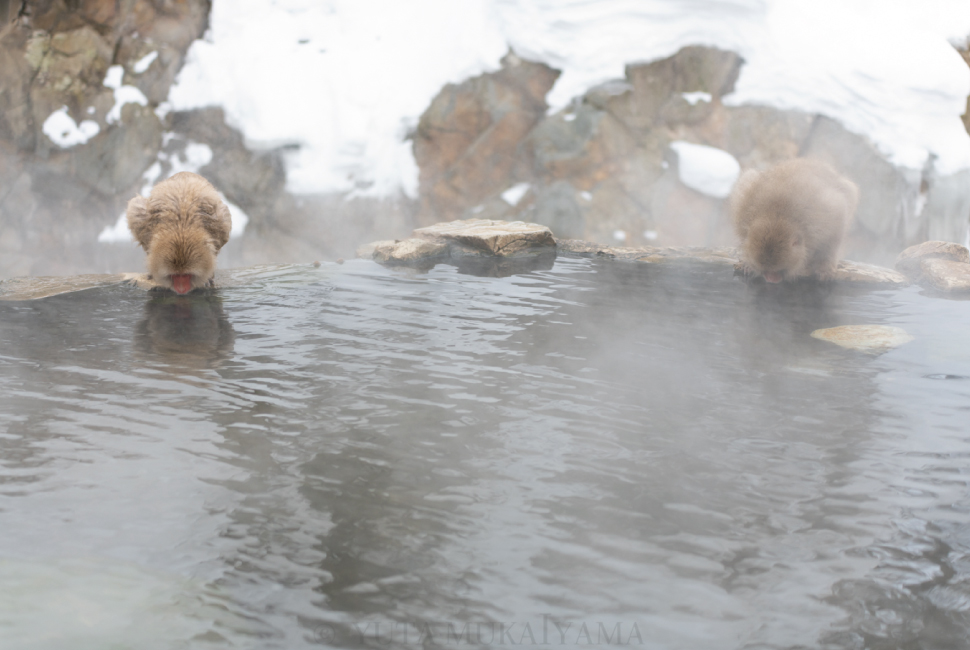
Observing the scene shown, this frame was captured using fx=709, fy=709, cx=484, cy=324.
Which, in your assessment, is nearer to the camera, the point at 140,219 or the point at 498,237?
the point at 140,219

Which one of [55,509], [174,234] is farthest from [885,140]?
[55,509]

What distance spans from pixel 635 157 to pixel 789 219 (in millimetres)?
3932

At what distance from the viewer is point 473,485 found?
2.19 m

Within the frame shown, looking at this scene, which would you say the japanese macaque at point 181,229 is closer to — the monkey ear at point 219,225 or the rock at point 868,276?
the monkey ear at point 219,225

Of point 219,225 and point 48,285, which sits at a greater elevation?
point 219,225

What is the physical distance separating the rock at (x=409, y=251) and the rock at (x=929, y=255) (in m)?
3.77

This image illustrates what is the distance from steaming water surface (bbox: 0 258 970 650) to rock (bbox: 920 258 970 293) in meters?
1.45

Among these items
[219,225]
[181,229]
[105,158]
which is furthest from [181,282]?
[105,158]

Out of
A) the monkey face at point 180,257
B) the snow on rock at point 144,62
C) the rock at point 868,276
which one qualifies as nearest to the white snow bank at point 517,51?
the snow on rock at point 144,62

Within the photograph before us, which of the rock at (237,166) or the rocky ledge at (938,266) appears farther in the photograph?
the rock at (237,166)

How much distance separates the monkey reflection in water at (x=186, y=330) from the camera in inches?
132

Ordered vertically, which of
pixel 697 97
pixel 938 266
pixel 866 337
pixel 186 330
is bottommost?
pixel 186 330

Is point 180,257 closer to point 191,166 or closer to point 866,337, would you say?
point 866,337

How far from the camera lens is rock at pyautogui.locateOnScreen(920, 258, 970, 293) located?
16.6ft
